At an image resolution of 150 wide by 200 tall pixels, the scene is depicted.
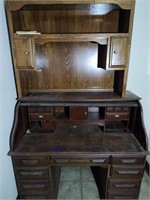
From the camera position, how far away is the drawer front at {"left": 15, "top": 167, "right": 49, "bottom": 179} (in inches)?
51.2

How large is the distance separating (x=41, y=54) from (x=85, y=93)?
24.7 inches

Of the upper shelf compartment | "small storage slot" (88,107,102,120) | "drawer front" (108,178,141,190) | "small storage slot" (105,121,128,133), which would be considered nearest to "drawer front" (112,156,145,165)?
"drawer front" (108,178,141,190)

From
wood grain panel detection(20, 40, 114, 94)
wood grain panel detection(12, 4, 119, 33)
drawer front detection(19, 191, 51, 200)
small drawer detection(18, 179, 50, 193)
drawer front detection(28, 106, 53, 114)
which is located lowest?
drawer front detection(19, 191, 51, 200)

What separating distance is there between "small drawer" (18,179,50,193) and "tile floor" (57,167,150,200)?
14.1 inches

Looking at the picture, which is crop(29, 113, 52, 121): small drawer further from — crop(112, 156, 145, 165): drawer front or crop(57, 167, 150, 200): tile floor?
crop(57, 167, 150, 200): tile floor

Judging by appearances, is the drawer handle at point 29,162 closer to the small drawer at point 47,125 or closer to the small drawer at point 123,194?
the small drawer at point 47,125

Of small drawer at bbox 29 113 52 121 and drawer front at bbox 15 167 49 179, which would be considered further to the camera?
small drawer at bbox 29 113 52 121

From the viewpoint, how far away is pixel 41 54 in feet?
4.89

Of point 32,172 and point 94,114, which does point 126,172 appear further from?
point 32,172

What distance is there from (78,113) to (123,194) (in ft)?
Answer: 3.06

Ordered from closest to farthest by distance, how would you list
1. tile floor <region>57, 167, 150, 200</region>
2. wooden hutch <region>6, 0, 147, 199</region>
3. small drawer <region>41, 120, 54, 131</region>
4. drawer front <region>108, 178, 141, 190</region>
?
wooden hutch <region>6, 0, 147, 199</region>
drawer front <region>108, 178, 141, 190</region>
small drawer <region>41, 120, 54, 131</region>
tile floor <region>57, 167, 150, 200</region>

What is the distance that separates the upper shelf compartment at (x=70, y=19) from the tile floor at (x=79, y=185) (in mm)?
1776

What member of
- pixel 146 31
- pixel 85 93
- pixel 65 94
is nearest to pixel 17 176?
pixel 65 94

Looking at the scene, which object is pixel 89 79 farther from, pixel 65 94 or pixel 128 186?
pixel 128 186
